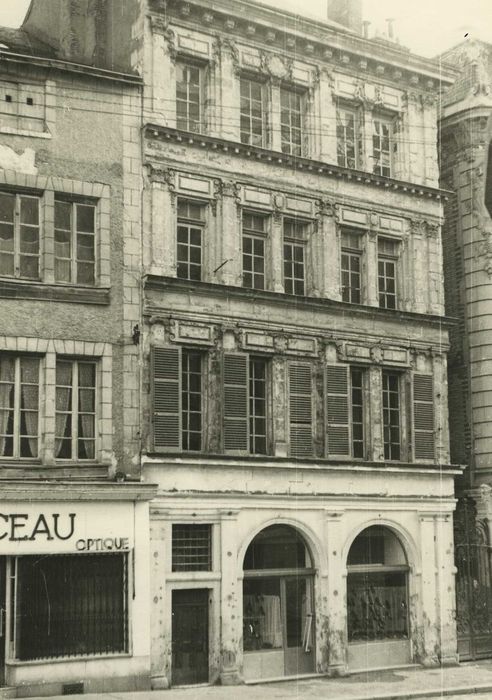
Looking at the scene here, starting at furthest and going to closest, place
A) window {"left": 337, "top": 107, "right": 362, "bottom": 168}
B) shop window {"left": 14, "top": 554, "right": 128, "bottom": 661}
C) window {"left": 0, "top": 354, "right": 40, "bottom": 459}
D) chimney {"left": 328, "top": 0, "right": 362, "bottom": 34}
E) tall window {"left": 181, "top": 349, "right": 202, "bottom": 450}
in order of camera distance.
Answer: chimney {"left": 328, "top": 0, "right": 362, "bottom": 34} → window {"left": 337, "top": 107, "right": 362, "bottom": 168} → tall window {"left": 181, "top": 349, "right": 202, "bottom": 450} → window {"left": 0, "top": 354, "right": 40, "bottom": 459} → shop window {"left": 14, "top": 554, "right": 128, "bottom": 661}

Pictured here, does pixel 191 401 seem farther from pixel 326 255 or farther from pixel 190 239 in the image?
pixel 326 255

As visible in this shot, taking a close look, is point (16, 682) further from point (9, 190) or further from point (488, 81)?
point (488, 81)

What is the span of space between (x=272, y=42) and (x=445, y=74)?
5.29 meters

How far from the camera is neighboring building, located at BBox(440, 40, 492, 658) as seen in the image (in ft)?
90.9

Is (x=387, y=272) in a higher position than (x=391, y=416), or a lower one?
higher

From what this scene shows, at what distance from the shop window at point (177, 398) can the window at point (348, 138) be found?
6467mm

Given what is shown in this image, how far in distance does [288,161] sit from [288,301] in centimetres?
323

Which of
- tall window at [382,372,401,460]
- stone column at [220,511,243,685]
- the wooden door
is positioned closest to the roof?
stone column at [220,511,243,685]

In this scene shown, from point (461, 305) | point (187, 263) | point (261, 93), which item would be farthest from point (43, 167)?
point (461, 305)

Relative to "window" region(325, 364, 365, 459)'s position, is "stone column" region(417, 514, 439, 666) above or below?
below

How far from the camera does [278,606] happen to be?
77.7 feet

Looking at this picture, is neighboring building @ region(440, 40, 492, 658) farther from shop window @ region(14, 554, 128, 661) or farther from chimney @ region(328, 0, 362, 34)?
shop window @ region(14, 554, 128, 661)

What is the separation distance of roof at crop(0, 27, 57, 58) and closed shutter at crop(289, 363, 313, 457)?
8.76 metres

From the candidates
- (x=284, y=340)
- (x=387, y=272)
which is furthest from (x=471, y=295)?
(x=284, y=340)
